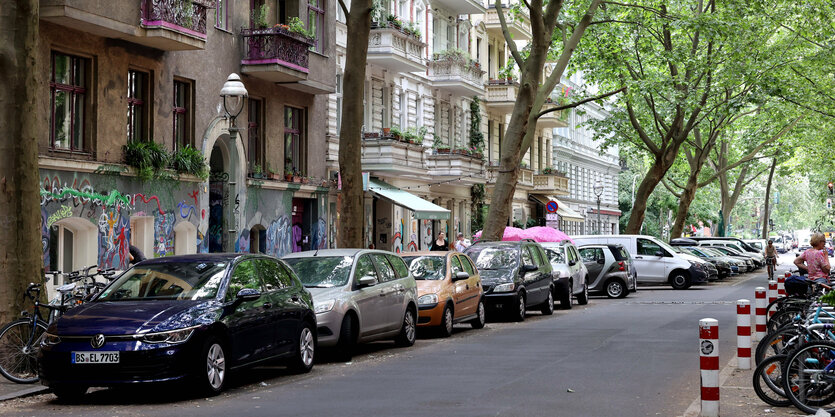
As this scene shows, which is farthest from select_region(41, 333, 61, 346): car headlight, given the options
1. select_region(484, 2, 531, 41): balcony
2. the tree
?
select_region(484, 2, 531, 41): balcony

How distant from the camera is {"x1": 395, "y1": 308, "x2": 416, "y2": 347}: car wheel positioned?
17.5 m

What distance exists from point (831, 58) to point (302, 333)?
33.0 meters

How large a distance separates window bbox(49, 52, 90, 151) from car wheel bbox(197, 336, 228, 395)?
36.0 ft

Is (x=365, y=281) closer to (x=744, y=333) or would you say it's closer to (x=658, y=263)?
(x=744, y=333)

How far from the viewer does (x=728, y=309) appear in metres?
26.5

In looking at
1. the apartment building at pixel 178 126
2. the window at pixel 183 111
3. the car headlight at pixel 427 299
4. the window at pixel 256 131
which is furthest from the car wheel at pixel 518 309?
the window at pixel 256 131

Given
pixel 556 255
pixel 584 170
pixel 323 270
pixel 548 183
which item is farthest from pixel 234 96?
pixel 584 170

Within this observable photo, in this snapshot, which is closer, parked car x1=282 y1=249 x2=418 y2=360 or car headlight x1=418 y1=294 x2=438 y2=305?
parked car x1=282 y1=249 x2=418 y2=360

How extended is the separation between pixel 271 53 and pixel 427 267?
1066 cm

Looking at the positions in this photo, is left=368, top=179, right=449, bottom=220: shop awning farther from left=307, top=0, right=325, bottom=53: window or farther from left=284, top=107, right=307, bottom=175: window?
left=307, top=0, right=325, bottom=53: window

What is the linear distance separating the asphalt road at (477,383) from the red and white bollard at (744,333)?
22.5 inches

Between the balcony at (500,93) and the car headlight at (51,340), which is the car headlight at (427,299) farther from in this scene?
the balcony at (500,93)

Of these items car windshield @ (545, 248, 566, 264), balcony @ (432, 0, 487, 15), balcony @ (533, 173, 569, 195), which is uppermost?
balcony @ (432, 0, 487, 15)

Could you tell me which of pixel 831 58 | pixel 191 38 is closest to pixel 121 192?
pixel 191 38
